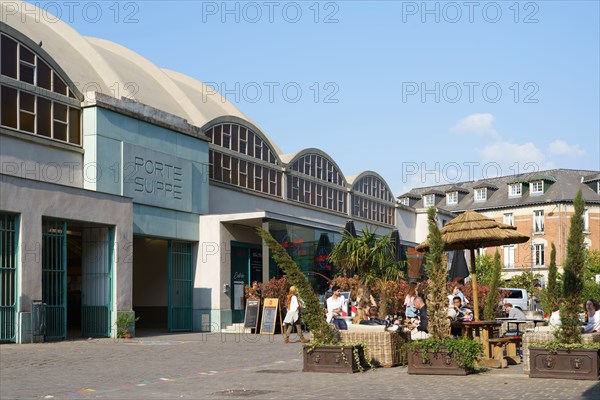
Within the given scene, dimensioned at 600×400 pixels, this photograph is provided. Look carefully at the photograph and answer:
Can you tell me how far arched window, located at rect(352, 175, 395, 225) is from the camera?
4506 cm

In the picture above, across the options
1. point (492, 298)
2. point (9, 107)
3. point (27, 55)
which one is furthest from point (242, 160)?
point (492, 298)

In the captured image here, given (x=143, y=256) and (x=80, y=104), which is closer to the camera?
(x=80, y=104)

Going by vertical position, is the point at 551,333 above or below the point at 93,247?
below

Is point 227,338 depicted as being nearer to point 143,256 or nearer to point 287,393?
point 143,256

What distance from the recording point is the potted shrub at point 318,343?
1362 cm

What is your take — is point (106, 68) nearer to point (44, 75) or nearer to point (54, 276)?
point (44, 75)

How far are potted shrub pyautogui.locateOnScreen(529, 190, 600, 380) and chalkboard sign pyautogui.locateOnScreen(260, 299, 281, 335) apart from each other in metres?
15.2

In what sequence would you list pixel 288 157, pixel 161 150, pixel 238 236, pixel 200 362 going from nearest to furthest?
pixel 200 362
pixel 161 150
pixel 238 236
pixel 288 157

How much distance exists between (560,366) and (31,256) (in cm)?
1395

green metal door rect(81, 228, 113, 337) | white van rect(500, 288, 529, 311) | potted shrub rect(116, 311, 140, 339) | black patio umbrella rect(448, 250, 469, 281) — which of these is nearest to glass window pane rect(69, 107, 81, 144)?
green metal door rect(81, 228, 113, 337)

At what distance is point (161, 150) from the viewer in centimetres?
2786

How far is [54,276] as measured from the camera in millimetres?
22031

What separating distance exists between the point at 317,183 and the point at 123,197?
17498 millimetres

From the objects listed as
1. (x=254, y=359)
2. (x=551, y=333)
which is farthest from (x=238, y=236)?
(x=551, y=333)
